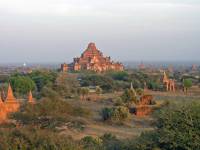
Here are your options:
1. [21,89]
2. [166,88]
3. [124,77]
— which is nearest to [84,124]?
[21,89]

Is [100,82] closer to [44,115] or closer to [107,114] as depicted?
[107,114]

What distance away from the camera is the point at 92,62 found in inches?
3196

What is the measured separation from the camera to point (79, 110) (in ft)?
86.6

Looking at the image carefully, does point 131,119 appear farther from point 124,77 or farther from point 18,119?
point 124,77

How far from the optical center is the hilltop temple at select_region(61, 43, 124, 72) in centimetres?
8038

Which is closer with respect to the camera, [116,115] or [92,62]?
[116,115]

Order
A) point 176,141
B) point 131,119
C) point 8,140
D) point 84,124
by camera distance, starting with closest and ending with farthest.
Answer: point 176,141 → point 8,140 → point 84,124 → point 131,119

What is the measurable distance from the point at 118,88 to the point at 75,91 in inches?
358

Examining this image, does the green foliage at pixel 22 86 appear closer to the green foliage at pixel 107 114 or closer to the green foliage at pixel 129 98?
the green foliage at pixel 129 98

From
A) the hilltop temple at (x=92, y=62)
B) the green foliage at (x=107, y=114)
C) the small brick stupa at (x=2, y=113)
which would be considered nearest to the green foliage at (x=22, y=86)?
the green foliage at (x=107, y=114)

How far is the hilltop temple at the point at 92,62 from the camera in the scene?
80375mm

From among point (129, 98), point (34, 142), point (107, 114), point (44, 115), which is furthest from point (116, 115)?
point (34, 142)

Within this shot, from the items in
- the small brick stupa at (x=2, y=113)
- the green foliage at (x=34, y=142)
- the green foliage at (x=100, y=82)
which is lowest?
the green foliage at (x=100, y=82)

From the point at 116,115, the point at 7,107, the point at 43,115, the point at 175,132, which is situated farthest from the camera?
the point at 116,115
